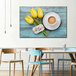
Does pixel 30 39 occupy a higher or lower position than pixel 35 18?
lower

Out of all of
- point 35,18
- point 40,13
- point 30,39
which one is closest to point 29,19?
point 35,18

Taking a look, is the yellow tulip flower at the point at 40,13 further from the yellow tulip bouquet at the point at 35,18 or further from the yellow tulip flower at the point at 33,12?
the yellow tulip flower at the point at 33,12

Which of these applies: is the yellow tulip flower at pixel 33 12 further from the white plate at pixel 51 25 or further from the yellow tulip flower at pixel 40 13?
the white plate at pixel 51 25

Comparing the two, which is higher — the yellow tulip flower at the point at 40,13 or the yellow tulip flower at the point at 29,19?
the yellow tulip flower at the point at 40,13

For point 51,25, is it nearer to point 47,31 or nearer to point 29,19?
point 47,31

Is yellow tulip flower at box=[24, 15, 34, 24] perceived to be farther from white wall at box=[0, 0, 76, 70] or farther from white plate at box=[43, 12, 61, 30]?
white plate at box=[43, 12, 61, 30]

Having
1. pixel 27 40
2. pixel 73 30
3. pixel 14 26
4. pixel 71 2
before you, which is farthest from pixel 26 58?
pixel 71 2

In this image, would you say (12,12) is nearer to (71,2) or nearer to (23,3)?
(23,3)

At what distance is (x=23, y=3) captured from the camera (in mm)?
7680

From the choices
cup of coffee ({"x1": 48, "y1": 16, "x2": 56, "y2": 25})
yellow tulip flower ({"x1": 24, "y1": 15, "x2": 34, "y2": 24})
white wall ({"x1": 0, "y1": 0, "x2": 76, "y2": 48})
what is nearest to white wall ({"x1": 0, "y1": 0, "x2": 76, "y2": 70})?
white wall ({"x1": 0, "y1": 0, "x2": 76, "y2": 48})

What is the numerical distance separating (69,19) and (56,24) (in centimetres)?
44

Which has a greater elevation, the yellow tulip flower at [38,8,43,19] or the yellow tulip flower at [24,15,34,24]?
the yellow tulip flower at [38,8,43,19]

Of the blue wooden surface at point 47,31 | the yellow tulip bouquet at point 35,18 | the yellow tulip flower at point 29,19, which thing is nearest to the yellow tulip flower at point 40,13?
the yellow tulip bouquet at point 35,18

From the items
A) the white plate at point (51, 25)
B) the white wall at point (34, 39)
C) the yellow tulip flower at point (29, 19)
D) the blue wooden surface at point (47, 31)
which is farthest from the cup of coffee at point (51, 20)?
the yellow tulip flower at point (29, 19)
